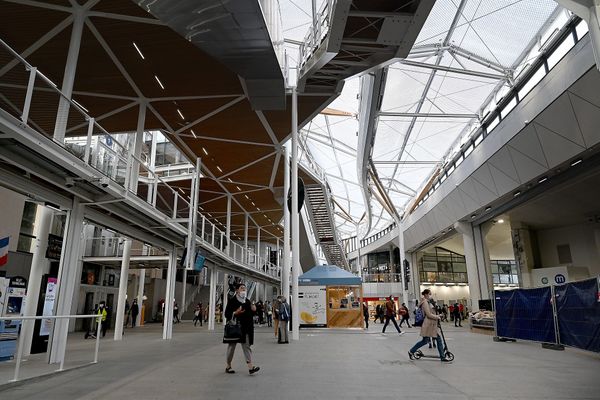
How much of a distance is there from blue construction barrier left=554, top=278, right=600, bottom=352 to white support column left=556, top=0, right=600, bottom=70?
23.7ft

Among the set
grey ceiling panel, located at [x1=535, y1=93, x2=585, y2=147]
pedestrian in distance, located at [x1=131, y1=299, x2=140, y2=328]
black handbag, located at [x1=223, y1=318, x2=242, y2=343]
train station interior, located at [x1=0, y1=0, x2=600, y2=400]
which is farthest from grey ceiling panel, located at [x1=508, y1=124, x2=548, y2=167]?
pedestrian in distance, located at [x1=131, y1=299, x2=140, y2=328]

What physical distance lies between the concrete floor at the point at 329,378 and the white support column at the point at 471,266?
1657 centimetres

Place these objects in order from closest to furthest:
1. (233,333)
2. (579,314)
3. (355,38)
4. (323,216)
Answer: (233,333), (579,314), (355,38), (323,216)

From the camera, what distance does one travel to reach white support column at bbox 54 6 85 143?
8586 mm

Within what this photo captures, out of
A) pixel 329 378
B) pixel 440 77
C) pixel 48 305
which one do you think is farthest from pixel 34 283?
pixel 440 77

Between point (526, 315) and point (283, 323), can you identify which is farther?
point (283, 323)

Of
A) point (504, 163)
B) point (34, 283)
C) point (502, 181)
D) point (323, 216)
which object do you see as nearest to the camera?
point (34, 283)

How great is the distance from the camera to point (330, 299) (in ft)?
74.6

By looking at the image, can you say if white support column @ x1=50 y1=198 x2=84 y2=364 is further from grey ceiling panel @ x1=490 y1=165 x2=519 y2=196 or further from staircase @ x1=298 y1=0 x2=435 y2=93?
grey ceiling panel @ x1=490 y1=165 x2=519 y2=196

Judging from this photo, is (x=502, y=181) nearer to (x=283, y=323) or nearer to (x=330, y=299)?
(x=330, y=299)

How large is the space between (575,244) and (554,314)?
18143 mm

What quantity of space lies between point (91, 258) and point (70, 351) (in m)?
12.2

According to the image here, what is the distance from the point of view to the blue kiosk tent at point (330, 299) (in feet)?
72.9

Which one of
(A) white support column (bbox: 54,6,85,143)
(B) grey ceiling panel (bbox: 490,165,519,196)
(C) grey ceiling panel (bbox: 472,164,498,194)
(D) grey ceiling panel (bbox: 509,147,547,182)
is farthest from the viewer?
(C) grey ceiling panel (bbox: 472,164,498,194)
